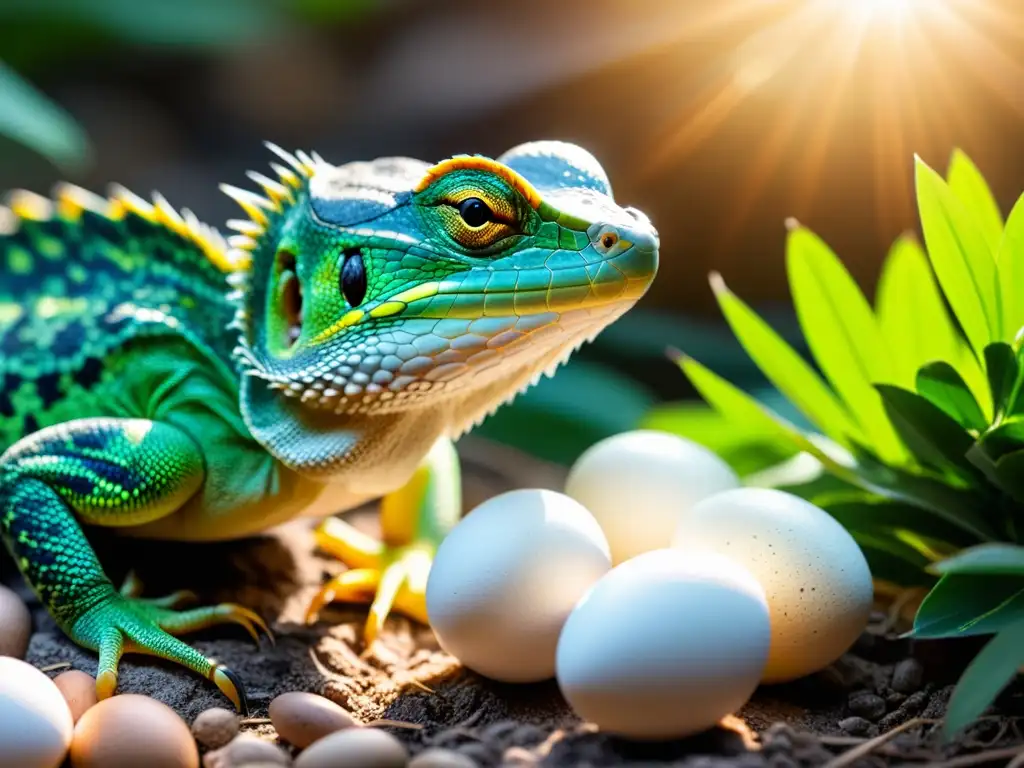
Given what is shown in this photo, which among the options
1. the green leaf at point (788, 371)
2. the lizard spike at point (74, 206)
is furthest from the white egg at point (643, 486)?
the lizard spike at point (74, 206)

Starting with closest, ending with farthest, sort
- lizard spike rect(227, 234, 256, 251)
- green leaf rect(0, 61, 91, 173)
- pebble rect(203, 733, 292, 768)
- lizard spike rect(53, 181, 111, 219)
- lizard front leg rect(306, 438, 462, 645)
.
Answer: pebble rect(203, 733, 292, 768), lizard spike rect(227, 234, 256, 251), lizard front leg rect(306, 438, 462, 645), lizard spike rect(53, 181, 111, 219), green leaf rect(0, 61, 91, 173)

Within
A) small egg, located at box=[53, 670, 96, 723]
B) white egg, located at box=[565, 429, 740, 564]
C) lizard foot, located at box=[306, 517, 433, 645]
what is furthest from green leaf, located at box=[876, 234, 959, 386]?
small egg, located at box=[53, 670, 96, 723]

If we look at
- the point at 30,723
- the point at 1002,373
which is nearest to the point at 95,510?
the point at 30,723

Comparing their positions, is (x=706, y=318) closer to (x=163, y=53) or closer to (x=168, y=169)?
(x=168, y=169)

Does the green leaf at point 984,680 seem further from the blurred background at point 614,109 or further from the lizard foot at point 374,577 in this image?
the blurred background at point 614,109

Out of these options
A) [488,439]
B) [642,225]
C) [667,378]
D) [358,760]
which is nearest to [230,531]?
[358,760]

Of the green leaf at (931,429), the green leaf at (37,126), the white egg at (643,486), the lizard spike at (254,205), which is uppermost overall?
the green leaf at (37,126)

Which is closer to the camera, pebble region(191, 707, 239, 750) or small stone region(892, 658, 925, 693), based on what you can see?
pebble region(191, 707, 239, 750)

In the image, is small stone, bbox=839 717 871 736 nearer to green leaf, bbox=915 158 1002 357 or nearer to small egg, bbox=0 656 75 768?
green leaf, bbox=915 158 1002 357
